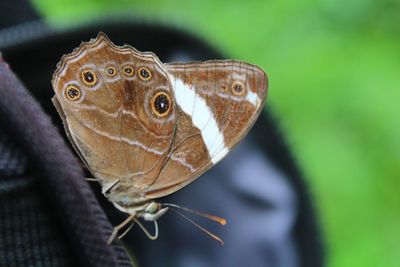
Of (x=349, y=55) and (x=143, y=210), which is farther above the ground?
(x=349, y=55)

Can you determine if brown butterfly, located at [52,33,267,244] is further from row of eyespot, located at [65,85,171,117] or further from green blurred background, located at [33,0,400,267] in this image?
green blurred background, located at [33,0,400,267]

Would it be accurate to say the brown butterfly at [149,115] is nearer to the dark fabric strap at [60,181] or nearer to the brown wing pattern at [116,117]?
the brown wing pattern at [116,117]

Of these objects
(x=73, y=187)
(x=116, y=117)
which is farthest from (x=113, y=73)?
(x=73, y=187)

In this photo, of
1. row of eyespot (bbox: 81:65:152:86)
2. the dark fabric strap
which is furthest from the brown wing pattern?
the dark fabric strap

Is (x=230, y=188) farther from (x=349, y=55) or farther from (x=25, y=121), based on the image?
(x=349, y=55)

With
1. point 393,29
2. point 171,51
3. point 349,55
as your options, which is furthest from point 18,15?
point 393,29

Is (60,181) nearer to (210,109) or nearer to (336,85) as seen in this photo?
(210,109)
